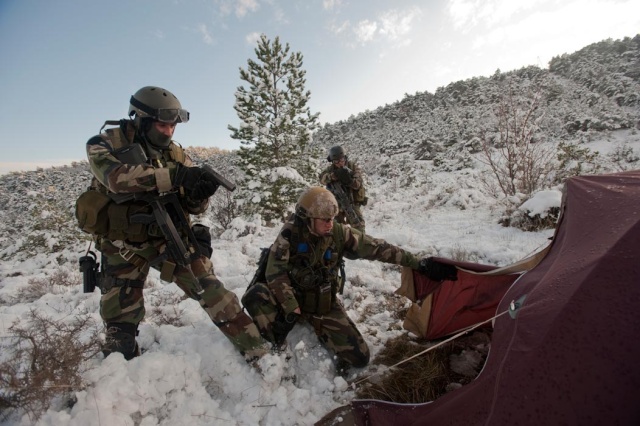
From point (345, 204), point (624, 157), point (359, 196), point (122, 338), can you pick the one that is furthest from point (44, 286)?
point (624, 157)

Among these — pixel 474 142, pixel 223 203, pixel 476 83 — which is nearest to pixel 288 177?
pixel 223 203

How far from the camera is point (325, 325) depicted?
2.89 meters

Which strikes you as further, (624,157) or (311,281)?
(624,157)

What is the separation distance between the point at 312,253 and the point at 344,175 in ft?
11.1

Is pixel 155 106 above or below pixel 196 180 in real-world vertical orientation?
above

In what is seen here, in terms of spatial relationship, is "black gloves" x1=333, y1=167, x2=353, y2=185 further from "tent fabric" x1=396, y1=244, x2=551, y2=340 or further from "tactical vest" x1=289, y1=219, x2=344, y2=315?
"tent fabric" x1=396, y1=244, x2=551, y2=340

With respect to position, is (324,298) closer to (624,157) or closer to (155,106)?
(155,106)

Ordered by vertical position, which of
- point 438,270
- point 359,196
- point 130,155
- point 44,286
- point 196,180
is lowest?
point 438,270

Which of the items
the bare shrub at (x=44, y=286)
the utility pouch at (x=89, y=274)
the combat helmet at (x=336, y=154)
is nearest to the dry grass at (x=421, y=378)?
the utility pouch at (x=89, y=274)

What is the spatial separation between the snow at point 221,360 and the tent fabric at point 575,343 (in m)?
1.00

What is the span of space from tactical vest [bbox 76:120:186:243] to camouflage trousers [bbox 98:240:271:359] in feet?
0.45

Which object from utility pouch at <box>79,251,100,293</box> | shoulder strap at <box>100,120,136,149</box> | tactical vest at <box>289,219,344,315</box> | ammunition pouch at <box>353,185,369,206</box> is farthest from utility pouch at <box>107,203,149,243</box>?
ammunition pouch at <box>353,185,369,206</box>

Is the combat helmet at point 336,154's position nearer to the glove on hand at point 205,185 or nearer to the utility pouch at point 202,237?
the utility pouch at point 202,237

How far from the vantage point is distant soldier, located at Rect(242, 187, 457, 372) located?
2.74 metres
